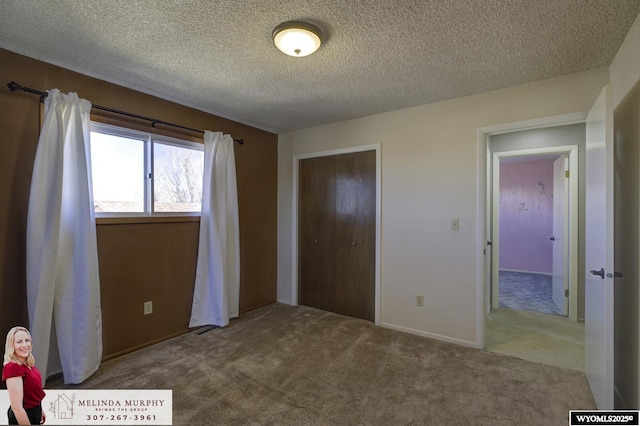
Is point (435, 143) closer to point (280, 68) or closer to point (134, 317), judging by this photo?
point (280, 68)

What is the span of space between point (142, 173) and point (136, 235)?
0.58m

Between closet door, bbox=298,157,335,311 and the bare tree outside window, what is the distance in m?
1.35

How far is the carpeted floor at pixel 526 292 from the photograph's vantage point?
3918mm

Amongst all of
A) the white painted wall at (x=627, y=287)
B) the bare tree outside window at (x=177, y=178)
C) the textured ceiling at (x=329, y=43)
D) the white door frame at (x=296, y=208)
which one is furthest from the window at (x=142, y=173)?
the white painted wall at (x=627, y=287)

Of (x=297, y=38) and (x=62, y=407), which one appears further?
(x=297, y=38)

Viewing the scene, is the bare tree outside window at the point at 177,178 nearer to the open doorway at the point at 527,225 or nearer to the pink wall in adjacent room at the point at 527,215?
the open doorway at the point at 527,225

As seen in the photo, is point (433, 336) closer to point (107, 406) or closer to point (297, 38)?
point (107, 406)

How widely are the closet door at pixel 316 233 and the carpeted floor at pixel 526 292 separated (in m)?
2.49

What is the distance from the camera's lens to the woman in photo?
3.08 feet

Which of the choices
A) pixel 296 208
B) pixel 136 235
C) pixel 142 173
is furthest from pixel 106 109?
pixel 296 208

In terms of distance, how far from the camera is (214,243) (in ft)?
10.0

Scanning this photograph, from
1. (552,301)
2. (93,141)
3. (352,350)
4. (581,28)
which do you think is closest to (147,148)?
(93,141)

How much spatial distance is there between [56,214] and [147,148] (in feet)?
3.15

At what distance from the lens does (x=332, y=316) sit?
353cm
